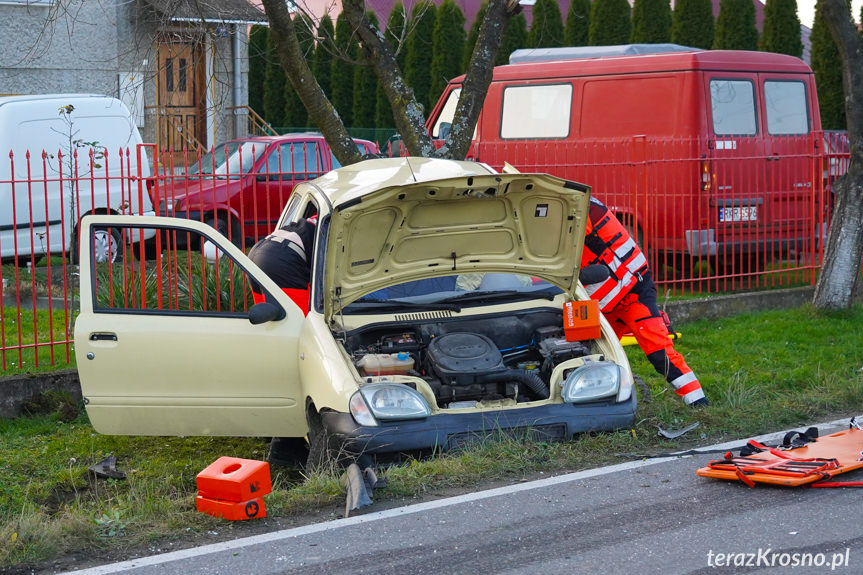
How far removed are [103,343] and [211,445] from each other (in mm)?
1485

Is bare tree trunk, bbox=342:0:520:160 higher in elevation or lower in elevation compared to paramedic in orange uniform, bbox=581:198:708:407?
higher

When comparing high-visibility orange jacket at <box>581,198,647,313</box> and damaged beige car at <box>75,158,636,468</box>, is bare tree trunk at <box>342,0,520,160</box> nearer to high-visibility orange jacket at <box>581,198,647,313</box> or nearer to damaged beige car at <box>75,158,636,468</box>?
high-visibility orange jacket at <box>581,198,647,313</box>

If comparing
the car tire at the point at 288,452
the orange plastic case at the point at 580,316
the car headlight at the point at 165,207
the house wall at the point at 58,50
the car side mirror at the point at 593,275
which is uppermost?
the house wall at the point at 58,50

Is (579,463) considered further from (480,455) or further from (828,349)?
(828,349)

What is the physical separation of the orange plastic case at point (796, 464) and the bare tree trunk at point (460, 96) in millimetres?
4643

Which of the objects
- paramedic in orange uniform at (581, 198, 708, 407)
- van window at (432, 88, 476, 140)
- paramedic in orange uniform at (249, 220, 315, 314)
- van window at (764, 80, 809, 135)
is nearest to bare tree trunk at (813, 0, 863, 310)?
van window at (764, 80, 809, 135)

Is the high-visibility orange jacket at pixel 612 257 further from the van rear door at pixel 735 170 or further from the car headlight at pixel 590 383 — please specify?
the van rear door at pixel 735 170

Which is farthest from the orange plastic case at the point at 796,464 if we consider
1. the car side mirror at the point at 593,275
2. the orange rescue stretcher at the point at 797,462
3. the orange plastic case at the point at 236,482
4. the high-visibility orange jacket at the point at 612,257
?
the orange plastic case at the point at 236,482

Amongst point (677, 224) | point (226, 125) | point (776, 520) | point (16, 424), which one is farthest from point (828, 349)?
point (226, 125)

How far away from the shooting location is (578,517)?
5.23 metres

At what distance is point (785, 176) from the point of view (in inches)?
496

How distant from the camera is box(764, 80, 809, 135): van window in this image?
13180 millimetres

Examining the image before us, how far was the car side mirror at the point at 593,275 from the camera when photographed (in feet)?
23.2

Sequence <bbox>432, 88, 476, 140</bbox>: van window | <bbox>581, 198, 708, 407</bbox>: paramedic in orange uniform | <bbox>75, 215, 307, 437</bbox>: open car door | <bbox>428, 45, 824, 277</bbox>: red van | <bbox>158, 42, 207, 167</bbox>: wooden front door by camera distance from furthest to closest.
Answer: <bbox>158, 42, 207, 167</bbox>: wooden front door < <bbox>432, 88, 476, 140</bbox>: van window < <bbox>428, 45, 824, 277</bbox>: red van < <bbox>581, 198, 708, 407</bbox>: paramedic in orange uniform < <bbox>75, 215, 307, 437</bbox>: open car door
